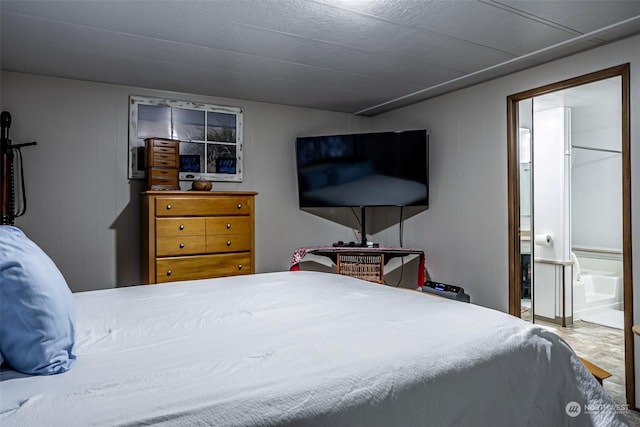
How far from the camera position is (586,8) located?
2.34m

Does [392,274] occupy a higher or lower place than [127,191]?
lower

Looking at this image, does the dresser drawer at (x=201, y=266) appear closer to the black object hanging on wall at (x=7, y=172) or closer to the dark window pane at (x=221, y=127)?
the black object hanging on wall at (x=7, y=172)

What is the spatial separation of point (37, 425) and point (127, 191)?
3.29 m

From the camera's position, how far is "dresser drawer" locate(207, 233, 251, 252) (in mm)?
3572

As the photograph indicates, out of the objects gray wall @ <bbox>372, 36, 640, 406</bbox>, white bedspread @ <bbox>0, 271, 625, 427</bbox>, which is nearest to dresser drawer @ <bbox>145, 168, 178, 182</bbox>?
white bedspread @ <bbox>0, 271, 625, 427</bbox>

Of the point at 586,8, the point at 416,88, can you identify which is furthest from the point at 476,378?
the point at 416,88

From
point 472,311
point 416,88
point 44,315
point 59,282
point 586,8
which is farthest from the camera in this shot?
point 416,88

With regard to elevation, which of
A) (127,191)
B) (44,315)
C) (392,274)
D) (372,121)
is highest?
(372,121)

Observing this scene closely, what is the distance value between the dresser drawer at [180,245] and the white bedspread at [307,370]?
1.56 m

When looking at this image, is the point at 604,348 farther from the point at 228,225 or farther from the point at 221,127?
the point at 221,127

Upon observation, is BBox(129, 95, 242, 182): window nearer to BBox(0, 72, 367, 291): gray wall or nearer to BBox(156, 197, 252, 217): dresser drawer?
BBox(0, 72, 367, 291): gray wall

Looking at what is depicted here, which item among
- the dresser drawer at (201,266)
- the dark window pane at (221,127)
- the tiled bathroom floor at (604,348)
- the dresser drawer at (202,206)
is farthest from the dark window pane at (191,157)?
the tiled bathroom floor at (604,348)

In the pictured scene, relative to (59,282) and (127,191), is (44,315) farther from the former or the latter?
(127,191)

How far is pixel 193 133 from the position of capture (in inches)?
161
